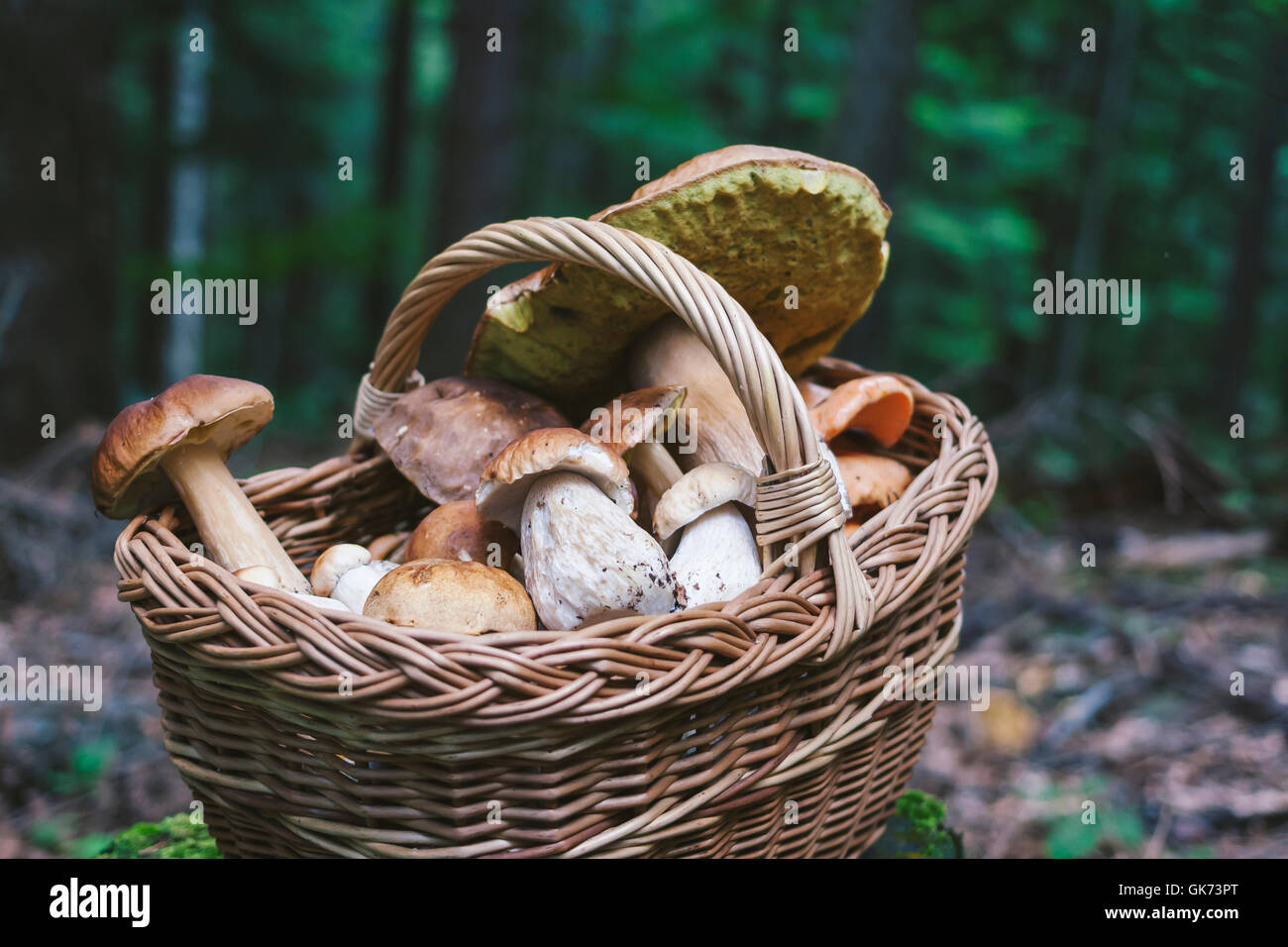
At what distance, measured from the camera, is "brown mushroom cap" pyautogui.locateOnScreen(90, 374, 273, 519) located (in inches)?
48.6

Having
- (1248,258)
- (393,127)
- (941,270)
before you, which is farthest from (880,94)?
(393,127)

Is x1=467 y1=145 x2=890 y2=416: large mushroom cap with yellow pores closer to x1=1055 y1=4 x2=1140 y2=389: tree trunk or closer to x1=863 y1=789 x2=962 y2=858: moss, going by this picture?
x1=863 y1=789 x2=962 y2=858: moss

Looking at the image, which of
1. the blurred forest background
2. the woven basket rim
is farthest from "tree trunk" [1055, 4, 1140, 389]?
the woven basket rim

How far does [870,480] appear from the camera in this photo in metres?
1.50

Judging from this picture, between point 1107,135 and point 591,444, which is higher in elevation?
point 1107,135

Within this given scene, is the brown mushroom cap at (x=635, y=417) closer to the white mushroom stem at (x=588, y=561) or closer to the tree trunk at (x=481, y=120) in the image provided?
the white mushroom stem at (x=588, y=561)

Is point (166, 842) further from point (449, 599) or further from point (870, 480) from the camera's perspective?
point (870, 480)

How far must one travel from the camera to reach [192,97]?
5.95m

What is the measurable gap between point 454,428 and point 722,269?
1.77 ft

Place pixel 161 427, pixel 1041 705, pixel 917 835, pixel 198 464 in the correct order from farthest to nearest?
pixel 1041 705 < pixel 917 835 < pixel 198 464 < pixel 161 427

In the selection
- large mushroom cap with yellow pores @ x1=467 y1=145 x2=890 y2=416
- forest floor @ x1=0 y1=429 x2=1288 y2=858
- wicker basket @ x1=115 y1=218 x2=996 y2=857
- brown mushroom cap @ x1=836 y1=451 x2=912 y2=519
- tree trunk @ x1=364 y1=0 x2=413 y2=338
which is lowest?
forest floor @ x1=0 y1=429 x2=1288 y2=858

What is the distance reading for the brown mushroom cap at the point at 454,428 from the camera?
1.48 meters

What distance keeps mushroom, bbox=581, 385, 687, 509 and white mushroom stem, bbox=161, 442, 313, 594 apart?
530mm
